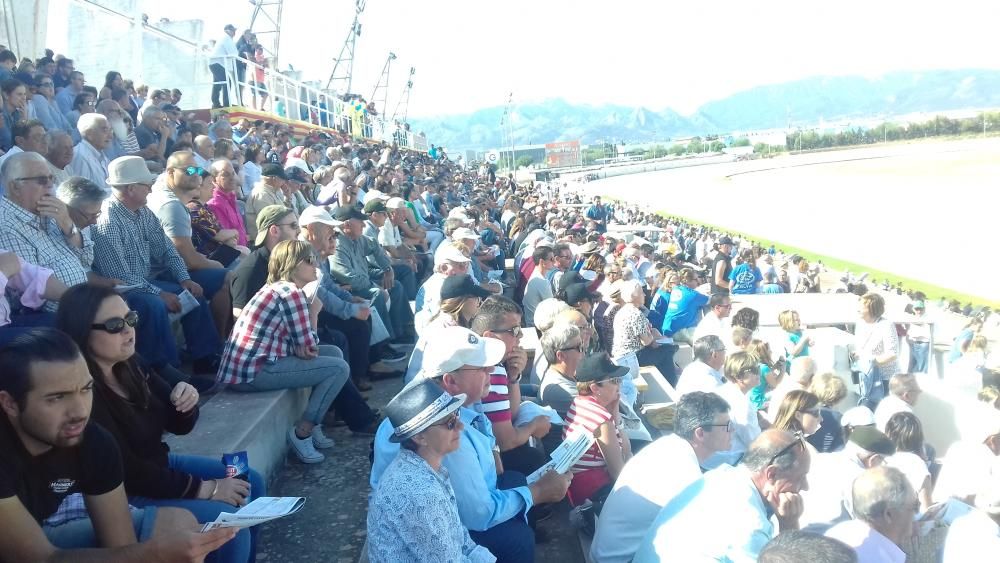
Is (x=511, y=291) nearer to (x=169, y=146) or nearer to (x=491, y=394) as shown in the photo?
(x=169, y=146)

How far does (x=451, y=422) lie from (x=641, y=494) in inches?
51.7

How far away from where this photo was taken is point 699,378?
6.69 m

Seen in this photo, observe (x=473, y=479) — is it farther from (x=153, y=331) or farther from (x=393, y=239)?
(x=393, y=239)

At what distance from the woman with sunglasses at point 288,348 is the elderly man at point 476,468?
1664 mm

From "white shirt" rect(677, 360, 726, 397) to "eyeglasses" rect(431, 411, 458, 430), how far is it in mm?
3715

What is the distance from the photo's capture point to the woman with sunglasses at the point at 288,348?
17.0 feet

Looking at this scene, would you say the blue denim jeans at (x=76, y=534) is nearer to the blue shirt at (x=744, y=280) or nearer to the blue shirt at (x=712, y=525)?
the blue shirt at (x=712, y=525)

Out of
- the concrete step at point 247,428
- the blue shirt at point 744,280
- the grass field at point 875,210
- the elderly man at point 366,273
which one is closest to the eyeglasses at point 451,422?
the concrete step at point 247,428

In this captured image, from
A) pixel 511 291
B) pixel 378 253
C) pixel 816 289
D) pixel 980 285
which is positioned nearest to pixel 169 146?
pixel 378 253

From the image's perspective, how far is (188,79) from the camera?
22.1 m

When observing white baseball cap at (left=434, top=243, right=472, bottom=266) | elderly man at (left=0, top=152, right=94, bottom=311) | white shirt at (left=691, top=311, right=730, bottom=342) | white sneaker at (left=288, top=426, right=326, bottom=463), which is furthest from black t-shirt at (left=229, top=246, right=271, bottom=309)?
white shirt at (left=691, top=311, right=730, bottom=342)

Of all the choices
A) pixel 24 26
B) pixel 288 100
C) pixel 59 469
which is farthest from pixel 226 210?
pixel 288 100

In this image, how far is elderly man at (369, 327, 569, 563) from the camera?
3.62m

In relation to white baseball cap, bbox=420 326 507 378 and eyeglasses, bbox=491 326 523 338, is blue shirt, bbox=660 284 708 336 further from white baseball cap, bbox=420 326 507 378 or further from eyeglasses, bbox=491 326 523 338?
white baseball cap, bbox=420 326 507 378
